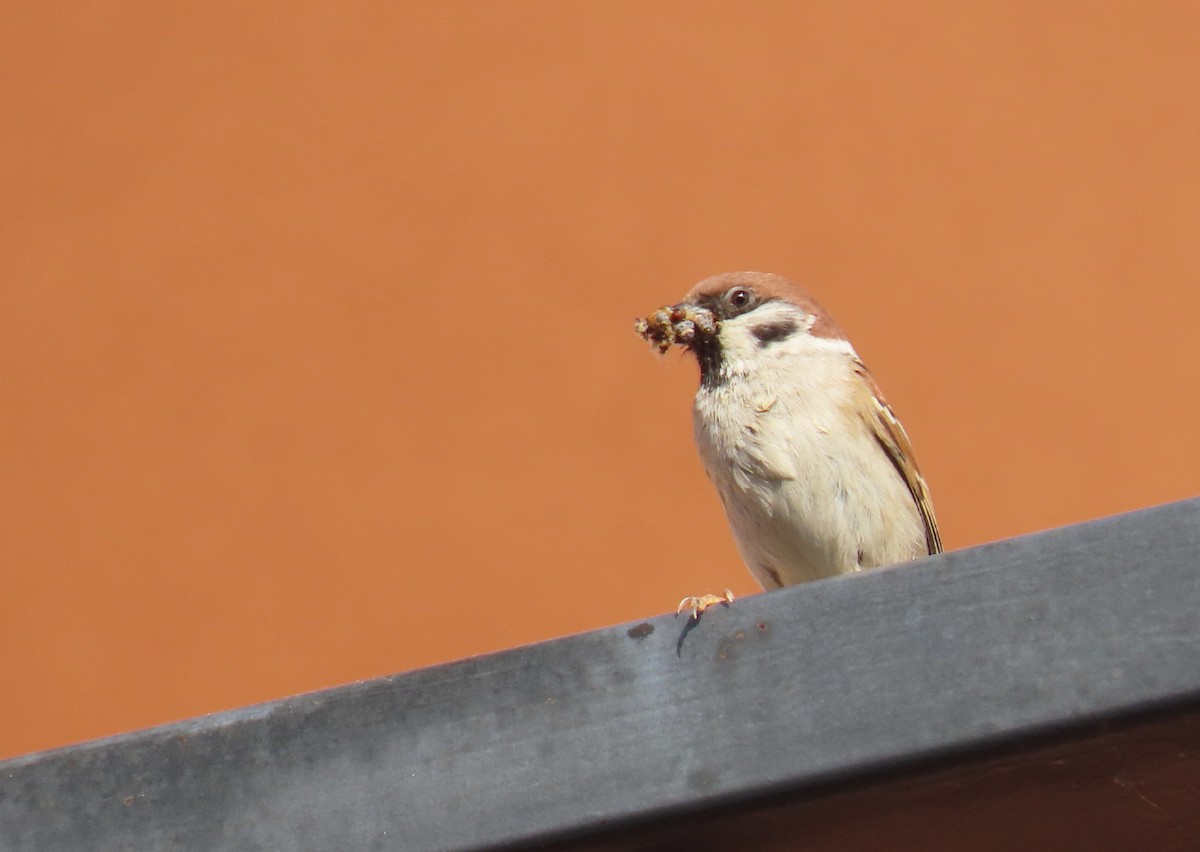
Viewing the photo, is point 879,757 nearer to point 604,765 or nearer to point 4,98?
point 604,765

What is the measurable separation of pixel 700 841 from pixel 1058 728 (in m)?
0.35

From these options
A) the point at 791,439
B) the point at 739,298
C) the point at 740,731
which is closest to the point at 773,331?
the point at 739,298

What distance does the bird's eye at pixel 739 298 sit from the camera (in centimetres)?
286

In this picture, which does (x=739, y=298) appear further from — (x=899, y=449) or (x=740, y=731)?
(x=740, y=731)

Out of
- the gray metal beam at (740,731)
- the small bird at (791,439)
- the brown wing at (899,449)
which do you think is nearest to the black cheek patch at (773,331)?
the small bird at (791,439)

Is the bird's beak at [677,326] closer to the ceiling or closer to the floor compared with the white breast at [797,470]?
closer to the ceiling

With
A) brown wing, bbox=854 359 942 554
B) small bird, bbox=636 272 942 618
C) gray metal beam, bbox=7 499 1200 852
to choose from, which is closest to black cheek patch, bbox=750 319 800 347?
small bird, bbox=636 272 942 618

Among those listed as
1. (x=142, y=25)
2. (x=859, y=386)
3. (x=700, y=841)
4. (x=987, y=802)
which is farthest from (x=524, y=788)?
(x=142, y=25)

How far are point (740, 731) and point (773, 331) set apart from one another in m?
1.54

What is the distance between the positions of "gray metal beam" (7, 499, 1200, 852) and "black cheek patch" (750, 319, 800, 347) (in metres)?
1.40

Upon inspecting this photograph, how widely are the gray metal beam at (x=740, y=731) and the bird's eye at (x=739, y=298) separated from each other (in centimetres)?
146

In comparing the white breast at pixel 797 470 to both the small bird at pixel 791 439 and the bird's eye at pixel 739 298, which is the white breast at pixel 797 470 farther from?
the bird's eye at pixel 739 298

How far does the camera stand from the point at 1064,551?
4.45 feet

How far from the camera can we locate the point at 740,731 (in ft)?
4.46
